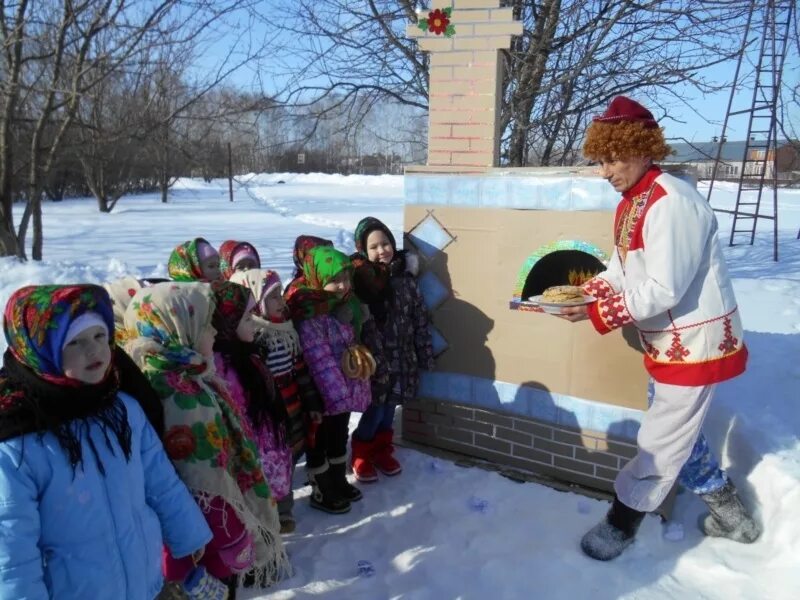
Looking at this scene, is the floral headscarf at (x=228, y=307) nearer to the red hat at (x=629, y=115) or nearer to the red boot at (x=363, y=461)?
the red boot at (x=363, y=461)

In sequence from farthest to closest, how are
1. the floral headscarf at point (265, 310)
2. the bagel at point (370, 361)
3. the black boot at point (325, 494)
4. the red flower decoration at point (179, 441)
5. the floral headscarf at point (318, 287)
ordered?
the black boot at point (325, 494) → the bagel at point (370, 361) → the floral headscarf at point (318, 287) → the floral headscarf at point (265, 310) → the red flower decoration at point (179, 441)

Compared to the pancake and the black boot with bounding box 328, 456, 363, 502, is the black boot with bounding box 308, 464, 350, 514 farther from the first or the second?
the pancake

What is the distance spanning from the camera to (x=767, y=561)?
2736 mm

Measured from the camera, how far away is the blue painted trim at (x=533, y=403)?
130 inches

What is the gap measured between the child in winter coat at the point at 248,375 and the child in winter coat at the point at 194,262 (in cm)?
89

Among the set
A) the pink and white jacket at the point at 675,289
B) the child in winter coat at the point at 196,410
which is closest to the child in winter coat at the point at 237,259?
the child in winter coat at the point at 196,410

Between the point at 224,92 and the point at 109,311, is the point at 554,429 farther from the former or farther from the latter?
the point at 224,92

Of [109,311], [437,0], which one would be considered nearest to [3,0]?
[437,0]

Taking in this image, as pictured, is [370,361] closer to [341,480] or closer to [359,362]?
[359,362]

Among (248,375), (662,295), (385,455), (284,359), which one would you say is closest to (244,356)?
(248,375)

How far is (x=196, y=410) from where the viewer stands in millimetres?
2068

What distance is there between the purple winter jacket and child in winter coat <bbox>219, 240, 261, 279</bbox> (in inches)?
32.3

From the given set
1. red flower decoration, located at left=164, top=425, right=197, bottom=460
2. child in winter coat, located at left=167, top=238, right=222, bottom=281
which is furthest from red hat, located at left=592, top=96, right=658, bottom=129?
child in winter coat, located at left=167, top=238, right=222, bottom=281

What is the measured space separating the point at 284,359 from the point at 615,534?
1.74 m
